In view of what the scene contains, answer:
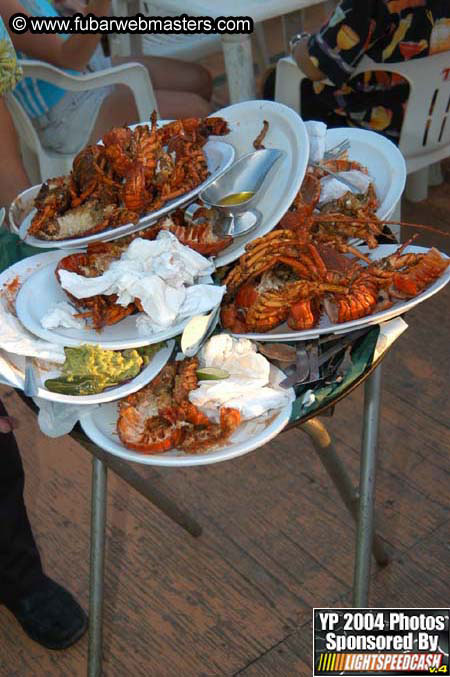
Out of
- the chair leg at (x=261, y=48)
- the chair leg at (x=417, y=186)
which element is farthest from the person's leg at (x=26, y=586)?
the chair leg at (x=261, y=48)

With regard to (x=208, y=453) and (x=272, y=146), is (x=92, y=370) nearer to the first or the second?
(x=208, y=453)

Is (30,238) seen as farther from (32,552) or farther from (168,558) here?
(168,558)

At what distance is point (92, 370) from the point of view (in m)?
1.37

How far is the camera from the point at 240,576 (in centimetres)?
230

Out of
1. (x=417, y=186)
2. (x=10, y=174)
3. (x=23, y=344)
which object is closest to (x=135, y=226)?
(x=23, y=344)

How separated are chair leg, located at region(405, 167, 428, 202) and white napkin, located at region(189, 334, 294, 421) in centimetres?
243

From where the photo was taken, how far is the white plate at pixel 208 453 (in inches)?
50.4

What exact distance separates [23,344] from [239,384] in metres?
0.37

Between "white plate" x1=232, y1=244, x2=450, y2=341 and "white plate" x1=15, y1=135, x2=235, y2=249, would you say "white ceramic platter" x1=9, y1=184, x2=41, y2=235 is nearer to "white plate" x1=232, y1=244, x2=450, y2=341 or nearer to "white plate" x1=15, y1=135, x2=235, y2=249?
"white plate" x1=15, y1=135, x2=235, y2=249

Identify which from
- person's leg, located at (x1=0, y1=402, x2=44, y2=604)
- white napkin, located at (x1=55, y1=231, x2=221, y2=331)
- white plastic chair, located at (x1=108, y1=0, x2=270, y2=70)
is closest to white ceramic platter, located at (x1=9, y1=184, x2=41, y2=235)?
white napkin, located at (x1=55, y1=231, x2=221, y2=331)

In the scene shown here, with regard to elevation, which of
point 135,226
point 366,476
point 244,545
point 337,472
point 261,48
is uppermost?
point 135,226

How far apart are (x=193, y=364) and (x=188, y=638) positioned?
1.05 meters

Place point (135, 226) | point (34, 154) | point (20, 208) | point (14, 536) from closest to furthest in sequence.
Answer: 1. point (135, 226)
2. point (20, 208)
3. point (14, 536)
4. point (34, 154)

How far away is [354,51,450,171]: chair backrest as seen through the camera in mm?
2834
